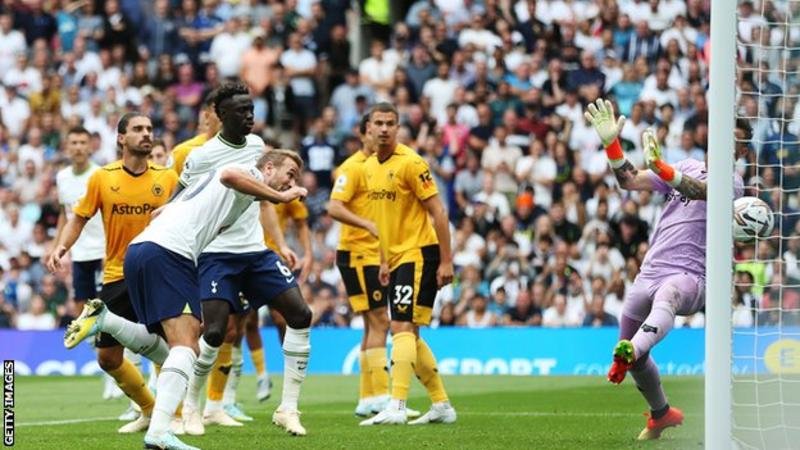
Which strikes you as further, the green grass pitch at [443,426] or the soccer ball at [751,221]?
the green grass pitch at [443,426]

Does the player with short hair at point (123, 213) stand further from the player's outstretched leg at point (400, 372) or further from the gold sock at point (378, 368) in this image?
the gold sock at point (378, 368)

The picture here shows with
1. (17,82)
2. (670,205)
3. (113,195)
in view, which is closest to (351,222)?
(113,195)

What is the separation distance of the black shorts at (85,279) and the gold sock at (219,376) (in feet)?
11.4

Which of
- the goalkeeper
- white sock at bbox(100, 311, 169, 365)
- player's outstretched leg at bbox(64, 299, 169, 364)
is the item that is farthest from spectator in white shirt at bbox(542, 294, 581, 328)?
white sock at bbox(100, 311, 169, 365)

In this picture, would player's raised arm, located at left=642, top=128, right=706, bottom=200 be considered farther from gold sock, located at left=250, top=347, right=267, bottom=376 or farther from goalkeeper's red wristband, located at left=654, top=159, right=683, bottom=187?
gold sock, located at left=250, top=347, right=267, bottom=376

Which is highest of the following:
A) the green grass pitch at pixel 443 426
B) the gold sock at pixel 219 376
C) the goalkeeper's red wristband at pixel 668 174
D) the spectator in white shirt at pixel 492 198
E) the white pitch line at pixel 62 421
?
the spectator in white shirt at pixel 492 198

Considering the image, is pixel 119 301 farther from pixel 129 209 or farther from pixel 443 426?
pixel 443 426

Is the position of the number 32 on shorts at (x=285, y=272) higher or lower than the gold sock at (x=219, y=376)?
higher

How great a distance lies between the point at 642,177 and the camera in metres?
12.2

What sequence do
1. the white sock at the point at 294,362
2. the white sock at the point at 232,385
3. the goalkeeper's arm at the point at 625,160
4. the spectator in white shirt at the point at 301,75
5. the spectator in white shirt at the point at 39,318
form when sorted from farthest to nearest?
the spectator in white shirt at the point at 301,75 < the spectator in white shirt at the point at 39,318 < the white sock at the point at 232,385 < the white sock at the point at 294,362 < the goalkeeper's arm at the point at 625,160

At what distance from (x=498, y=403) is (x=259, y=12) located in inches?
584

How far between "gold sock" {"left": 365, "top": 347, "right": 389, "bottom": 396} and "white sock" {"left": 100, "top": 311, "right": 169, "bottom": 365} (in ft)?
9.83

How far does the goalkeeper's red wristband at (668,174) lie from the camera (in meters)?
11.6

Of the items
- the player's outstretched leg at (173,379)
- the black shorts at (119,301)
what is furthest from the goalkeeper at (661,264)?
the black shorts at (119,301)
